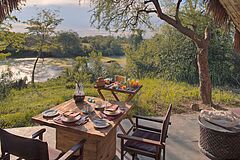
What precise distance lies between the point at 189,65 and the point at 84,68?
4454mm

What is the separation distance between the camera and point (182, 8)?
21.1ft

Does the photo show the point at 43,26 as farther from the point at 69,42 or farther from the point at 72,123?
the point at 72,123

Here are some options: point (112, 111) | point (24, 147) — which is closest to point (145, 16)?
point (112, 111)

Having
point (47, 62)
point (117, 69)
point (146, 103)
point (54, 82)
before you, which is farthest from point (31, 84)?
point (146, 103)

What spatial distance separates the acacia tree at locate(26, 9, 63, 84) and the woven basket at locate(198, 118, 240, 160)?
1117cm

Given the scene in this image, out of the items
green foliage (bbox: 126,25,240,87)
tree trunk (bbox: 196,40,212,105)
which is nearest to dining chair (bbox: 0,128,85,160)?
tree trunk (bbox: 196,40,212,105)

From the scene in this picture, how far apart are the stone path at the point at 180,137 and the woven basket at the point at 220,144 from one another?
508 mm

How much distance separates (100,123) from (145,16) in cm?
411

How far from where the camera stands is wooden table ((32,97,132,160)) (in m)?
2.26

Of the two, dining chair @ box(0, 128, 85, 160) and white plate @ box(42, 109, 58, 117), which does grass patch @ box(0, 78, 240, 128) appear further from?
dining chair @ box(0, 128, 85, 160)

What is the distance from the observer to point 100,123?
240cm

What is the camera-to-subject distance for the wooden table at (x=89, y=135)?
2258 millimetres

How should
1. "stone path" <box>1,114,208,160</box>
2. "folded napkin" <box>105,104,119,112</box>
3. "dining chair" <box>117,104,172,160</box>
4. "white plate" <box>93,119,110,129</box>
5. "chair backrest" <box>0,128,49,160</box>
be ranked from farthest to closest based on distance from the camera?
"stone path" <box>1,114,208,160</box>, "folded napkin" <box>105,104,119,112</box>, "white plate" <box>93,119,110,129</box>, "dining chair" <box>117,104,172,160</box>, "chair backrest" <box>0,128,49,160</box>

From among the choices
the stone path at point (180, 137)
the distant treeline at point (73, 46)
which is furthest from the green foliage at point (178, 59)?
the stone path at point (180, 137)
